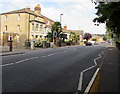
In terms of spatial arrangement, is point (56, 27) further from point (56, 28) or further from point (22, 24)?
point (22, 24)

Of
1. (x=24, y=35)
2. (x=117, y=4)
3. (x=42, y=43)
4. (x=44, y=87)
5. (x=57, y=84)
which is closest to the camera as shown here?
(x=44, y=87)

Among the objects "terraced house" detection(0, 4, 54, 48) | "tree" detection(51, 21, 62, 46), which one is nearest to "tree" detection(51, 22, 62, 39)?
"tree" detection(51, 21, 62, 46)

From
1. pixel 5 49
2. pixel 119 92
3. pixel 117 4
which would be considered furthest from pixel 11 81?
pixel 5 49

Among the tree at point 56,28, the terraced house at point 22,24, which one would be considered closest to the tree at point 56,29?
the tree at point 56,28

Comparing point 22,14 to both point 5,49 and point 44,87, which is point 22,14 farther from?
point 44,87

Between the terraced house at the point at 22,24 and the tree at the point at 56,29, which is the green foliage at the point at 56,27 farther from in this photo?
the terraced house at the point at 22,24

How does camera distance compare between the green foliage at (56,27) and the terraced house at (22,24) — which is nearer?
the terraced house at (22,24)

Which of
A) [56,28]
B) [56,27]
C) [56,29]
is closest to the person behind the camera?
[56,27]

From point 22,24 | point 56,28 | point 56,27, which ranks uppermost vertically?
point 22,24

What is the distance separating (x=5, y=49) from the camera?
82.5 ft

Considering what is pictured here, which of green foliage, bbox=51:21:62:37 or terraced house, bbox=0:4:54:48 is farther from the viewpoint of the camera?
green foliage, bbox=51:21:62:37

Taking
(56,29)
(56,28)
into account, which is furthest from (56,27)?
(56,29)

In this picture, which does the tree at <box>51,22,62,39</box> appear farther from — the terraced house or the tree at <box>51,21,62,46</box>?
the terraced house

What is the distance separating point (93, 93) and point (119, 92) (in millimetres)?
949
